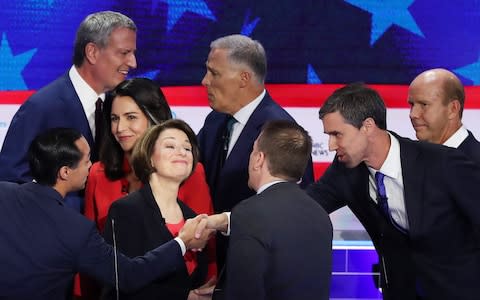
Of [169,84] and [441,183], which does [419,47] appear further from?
[441,183]

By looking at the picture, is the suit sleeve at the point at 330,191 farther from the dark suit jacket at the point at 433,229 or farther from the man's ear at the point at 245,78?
the man's ear at the point at 245,78

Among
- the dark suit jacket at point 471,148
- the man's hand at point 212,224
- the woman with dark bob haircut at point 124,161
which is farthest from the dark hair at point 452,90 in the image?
the man's hand at point 212,224

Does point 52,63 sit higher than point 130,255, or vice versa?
point 52,63

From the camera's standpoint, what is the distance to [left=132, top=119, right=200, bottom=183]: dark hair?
11.5ft

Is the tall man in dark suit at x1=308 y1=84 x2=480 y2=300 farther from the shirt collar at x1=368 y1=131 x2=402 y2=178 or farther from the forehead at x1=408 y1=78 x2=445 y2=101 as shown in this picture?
the forehead at x1=408 y1=78 x2=445 y2=101

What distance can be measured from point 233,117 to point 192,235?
0.93 m

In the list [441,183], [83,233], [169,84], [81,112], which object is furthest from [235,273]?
[169,84]

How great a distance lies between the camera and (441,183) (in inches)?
136

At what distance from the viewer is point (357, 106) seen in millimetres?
3527

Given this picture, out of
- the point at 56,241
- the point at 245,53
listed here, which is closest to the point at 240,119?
the point at 245,53

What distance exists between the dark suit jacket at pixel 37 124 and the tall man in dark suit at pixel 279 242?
1255 millimetres

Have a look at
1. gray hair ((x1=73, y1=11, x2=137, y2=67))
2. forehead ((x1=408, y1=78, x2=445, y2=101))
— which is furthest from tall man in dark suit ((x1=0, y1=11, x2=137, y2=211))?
forehead ((x1=408, y1=78, x2=445, y2=101))

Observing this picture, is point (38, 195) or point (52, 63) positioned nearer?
point (38, 195)

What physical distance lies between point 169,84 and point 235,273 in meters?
2.55
